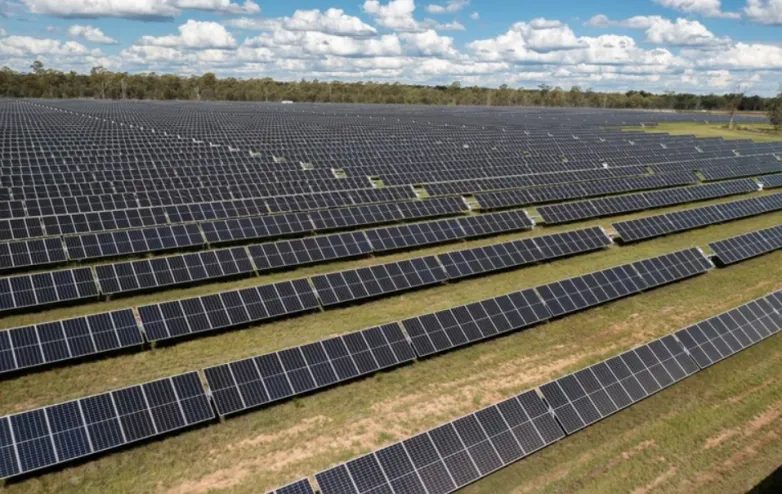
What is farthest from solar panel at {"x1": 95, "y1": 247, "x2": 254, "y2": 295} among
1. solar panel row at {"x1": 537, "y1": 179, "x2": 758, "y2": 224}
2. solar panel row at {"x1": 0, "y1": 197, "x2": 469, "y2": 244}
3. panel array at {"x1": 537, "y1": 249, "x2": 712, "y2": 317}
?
solar panel row at {"x1": 537, "y1": 179, "x2": 758, "y2": 224}

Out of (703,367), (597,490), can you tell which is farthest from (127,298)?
→ (703,367)

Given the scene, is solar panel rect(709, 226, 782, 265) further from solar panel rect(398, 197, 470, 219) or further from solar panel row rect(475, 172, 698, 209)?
solar panel rect(398, 197, 470, 219)

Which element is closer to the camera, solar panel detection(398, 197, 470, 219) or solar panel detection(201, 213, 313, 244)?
solar panel detection(201, 213, 313, 244)

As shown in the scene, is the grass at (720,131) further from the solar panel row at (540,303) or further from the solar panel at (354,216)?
the solar panel row at (540,303)

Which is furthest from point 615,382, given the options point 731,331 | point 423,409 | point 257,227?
point 257,227

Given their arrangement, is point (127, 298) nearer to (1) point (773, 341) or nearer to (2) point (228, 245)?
(2) point (228, 245)

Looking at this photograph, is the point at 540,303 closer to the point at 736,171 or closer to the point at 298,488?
the point at 298,488

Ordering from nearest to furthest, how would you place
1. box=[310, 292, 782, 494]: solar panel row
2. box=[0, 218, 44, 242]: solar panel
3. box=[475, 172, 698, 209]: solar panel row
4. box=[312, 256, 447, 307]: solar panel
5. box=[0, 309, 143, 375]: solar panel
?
1. box=[310, 292, 782, 494]: solar panel row
2. box=[0, 309, 143, 375]: solar panel
3. box=[312, 256, 447, 307]: solar panel
4. box=[0, 218, 44, 242]: solar panel
5. box=[475, 172, 698, 209]: solar panel row
